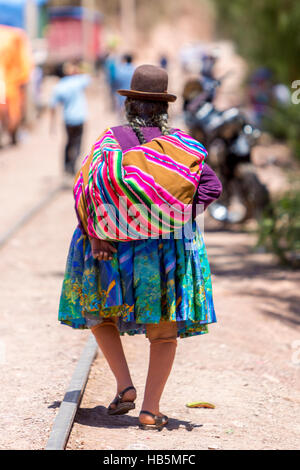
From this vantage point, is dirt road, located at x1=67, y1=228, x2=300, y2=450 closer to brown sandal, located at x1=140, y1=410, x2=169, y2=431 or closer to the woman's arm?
brown sandal, located at x1=140, y1=410, x2=169, y2=431

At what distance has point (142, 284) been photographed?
4.39m

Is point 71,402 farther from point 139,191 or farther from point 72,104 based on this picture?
point 72,104

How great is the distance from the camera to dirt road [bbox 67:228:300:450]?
4598 mm

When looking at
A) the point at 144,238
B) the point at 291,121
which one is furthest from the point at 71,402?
the point at 291,121

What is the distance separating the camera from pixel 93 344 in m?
6.07

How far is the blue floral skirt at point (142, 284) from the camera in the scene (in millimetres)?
4387

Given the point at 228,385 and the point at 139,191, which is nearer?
the point at 139,191

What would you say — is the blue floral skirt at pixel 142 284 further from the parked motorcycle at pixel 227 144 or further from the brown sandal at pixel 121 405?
the parked motorcycle at pixel 227 144

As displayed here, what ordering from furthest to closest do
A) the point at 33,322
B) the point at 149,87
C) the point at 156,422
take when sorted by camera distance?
the point at 33,322
the point at 156,422
the point at 149,87

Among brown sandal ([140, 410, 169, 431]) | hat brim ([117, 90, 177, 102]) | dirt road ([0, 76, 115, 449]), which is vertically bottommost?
dirt road ([0, 76, 115, 449])

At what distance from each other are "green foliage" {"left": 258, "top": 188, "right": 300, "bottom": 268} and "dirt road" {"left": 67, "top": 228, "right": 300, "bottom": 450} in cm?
82

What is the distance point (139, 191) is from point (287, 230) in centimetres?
534

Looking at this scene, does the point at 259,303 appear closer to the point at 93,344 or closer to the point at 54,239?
the point at 93,344

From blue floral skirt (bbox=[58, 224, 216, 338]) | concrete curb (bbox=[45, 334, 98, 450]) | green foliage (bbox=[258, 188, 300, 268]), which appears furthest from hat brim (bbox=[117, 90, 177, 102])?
green foliage (bbox=[258, 188, 300, 268])
